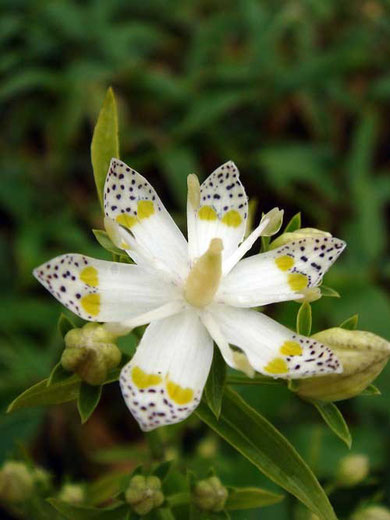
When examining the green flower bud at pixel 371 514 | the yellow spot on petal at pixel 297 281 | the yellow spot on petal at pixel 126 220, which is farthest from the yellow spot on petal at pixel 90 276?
the green flower bud at pixel 371 514

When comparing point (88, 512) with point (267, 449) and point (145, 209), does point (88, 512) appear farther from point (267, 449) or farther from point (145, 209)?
point (145, 209)

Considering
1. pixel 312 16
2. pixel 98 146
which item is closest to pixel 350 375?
pixel 98 146

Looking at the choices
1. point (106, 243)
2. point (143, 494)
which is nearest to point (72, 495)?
point (143, 494)

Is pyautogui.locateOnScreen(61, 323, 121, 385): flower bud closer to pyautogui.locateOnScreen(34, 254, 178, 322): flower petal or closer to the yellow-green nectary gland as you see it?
pyautogui.locateOnScreen(34, 254, 178, 322): flower petal

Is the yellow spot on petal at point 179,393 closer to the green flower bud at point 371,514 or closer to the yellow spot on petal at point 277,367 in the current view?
the yellow spot on petal at point 277,367

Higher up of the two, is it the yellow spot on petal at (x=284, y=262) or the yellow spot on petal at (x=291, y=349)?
the yellow spot on petal at (x=284, y=262)

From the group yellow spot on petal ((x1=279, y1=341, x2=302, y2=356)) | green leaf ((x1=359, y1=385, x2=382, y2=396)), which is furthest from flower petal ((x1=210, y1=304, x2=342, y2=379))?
green leaf ((x1=359, y1=385, x2=382, y2=396))
